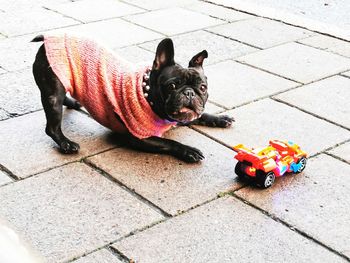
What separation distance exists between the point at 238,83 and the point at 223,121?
95 centimetres

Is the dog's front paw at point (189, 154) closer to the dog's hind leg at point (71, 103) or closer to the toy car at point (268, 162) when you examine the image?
the toy car at point (268, 162)

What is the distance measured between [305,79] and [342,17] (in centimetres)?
242

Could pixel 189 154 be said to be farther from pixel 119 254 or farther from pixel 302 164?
pixel 119 254

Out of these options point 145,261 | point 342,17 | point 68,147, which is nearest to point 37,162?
point 68,147

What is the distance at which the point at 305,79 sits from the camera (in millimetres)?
4934

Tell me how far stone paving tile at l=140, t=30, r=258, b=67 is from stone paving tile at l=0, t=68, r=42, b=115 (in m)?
1.38

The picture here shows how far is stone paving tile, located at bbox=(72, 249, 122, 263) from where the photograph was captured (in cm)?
251

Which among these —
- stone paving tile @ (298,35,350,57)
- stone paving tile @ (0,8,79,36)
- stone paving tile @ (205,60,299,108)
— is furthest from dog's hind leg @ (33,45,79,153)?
stone paving tile @ (298,35,350,57)

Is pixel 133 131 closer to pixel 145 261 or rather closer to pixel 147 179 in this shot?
pixel 147 179

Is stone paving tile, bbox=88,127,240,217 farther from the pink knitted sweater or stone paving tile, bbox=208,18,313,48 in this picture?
stone paving tile, bbox=208,18,313,48

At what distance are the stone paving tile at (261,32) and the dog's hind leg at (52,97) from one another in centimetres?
289

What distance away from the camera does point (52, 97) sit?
137 inches

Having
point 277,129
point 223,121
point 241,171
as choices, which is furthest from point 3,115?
point 277,129

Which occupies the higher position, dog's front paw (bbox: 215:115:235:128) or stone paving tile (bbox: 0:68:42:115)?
dog's front paw (bbox: 215:115:235:128)
